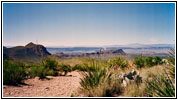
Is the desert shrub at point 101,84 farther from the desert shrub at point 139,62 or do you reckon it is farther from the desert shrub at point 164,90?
the desert shrub at point 139,62

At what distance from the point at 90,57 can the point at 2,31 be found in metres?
2.85

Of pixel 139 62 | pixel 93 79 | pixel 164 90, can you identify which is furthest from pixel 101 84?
pixel 139 62

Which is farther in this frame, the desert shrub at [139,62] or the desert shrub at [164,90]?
the desert shrub at [139,62]

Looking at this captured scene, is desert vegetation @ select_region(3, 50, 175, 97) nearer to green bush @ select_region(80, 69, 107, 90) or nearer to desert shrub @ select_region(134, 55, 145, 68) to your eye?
green bush @ select_region(80, 69, 107, 90)

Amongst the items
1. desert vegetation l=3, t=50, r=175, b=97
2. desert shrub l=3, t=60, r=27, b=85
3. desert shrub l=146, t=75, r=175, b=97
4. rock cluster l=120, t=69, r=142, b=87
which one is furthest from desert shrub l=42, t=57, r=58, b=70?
desert shrub l=146, t=75, r=175, b=97

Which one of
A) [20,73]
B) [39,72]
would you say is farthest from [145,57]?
[20,73]

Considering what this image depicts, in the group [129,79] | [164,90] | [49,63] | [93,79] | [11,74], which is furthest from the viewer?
[49,63]

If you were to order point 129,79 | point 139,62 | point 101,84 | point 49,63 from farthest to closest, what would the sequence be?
point 139,62 → point 49,63 → point 129,79 → point 101,84

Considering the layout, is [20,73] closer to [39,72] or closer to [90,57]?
[39,72]

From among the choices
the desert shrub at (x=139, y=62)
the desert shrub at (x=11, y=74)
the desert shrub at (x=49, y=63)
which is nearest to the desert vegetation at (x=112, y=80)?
the desert shrub at (x=11, y=74)

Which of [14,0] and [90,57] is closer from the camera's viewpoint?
[14,0]

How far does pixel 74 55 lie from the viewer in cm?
945

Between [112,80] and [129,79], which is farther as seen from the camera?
[129,79]

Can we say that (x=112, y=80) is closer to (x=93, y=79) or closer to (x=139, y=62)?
(x=93, y=79)
